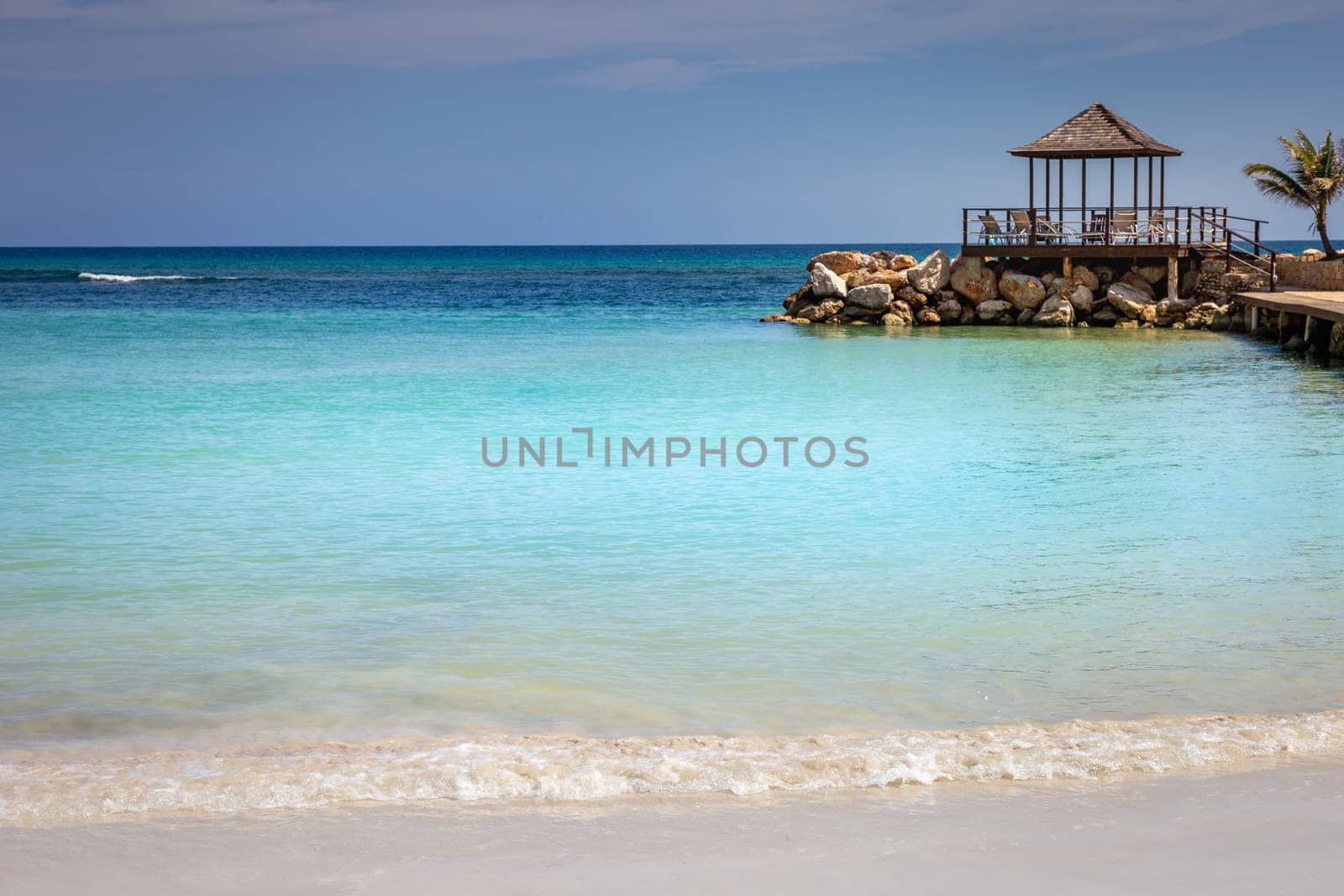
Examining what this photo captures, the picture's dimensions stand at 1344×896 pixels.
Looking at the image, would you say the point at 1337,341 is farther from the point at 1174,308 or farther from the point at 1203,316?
the point at 1174,308

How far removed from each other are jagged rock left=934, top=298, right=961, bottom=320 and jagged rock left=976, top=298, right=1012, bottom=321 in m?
0.47

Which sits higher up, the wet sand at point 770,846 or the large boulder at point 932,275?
the large boulder at point 932,275

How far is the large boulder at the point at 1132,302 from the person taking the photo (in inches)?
1027

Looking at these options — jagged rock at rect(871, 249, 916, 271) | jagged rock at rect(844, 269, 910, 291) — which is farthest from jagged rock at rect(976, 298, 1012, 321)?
jagged rock at rect(871, 249, 916, 271)

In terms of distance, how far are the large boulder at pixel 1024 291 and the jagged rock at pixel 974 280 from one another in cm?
33

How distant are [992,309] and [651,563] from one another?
70.0 ft

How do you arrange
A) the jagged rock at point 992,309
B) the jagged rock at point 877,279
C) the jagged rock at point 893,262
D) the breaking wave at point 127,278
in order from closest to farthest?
the jagged rock at point 992,309, the jagged rock at point 877,279, the jagged rock at point 893,262, the breaking wave at point 127,278

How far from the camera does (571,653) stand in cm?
572

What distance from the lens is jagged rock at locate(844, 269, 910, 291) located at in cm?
2861

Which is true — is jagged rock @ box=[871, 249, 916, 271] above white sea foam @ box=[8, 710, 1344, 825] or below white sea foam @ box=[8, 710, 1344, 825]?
above

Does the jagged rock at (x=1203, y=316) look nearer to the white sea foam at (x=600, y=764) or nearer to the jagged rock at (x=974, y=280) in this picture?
the jagged rock at (x=974, y=280)

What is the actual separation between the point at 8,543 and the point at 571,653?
4457mm

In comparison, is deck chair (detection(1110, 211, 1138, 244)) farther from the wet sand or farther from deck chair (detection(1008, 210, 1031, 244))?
the wet sand

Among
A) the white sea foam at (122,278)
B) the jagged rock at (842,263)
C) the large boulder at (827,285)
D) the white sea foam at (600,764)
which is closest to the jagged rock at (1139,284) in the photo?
the jagged rock at (842,263)
